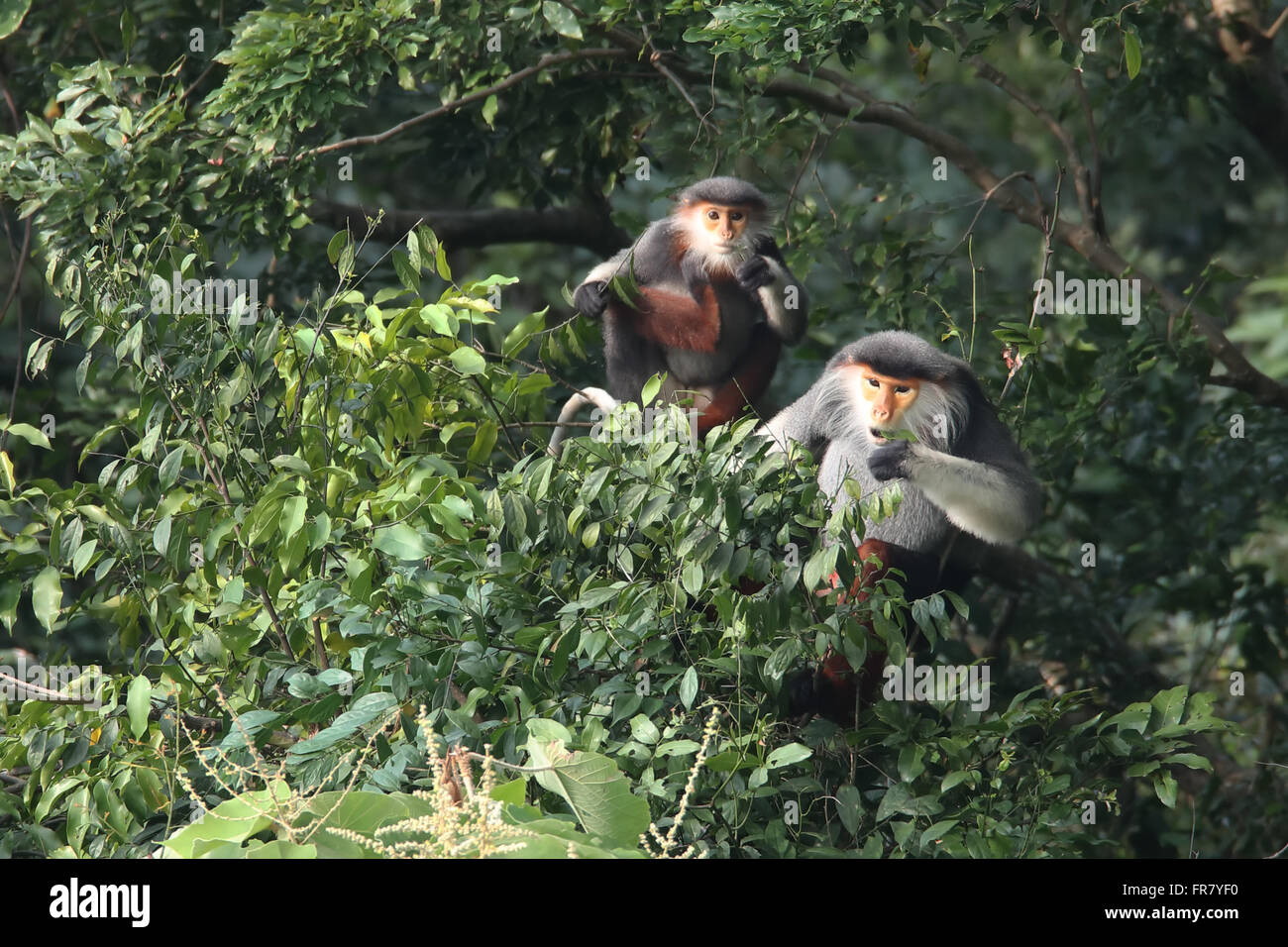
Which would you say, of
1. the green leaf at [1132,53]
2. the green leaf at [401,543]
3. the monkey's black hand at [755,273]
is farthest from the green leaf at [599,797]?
the monkey's black hand at [755,273]

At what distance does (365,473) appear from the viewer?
3.90 metres

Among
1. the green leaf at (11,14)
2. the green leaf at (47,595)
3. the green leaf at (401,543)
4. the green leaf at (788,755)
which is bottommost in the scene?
the green leaf at (788,755)

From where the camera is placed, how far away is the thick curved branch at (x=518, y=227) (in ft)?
21.4

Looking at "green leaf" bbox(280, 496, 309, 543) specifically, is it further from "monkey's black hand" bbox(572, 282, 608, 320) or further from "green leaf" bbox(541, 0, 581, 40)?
"green leaf" bbox(541, 0, 581, 40)

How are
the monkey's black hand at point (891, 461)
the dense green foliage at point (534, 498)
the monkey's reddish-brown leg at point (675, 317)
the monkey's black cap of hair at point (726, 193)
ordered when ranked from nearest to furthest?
1. the dense green foliage at point (534, 498)
2. the monkey's black hand at point (891, 461)
3. the monkey's black cap of hair at point (726, 193)
4. the monkey's reddish-brown leg at point (675, 317)

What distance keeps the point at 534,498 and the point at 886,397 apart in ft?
4.68

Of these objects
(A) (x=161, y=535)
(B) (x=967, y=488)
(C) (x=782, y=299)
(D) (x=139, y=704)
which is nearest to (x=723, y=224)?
(C) (x=782, y=299)

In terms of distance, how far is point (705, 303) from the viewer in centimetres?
544

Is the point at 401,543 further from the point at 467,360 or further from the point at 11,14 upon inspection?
the point at 11,14

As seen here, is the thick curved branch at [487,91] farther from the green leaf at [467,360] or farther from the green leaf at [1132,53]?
the green leaf at [1132,53]

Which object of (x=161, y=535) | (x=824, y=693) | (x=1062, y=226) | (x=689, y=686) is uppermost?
(x=1062, y=226)

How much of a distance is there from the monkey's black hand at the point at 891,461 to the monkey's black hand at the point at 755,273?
1223 millimetres
